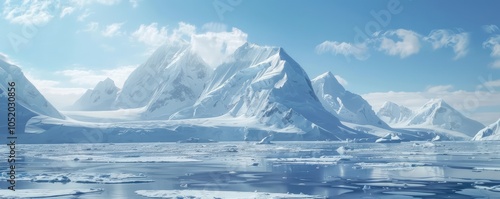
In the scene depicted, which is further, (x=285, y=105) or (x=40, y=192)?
(x=285, y=105)

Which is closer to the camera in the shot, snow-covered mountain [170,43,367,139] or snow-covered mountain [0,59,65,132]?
snow-covered mountain [0,59,65,132]

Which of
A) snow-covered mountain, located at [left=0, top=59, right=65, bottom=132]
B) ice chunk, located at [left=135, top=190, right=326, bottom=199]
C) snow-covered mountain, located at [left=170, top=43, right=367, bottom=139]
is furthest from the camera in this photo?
snow-covered mountain, located at [left=170, top=43, right=367, bottom=139]

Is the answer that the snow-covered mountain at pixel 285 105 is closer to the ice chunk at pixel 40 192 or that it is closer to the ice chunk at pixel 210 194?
the ice chunk at pixel 210 194

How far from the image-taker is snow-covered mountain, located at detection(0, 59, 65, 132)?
145 m

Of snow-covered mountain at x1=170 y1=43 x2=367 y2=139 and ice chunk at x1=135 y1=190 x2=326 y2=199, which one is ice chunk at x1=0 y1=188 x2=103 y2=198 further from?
snow-covered mountain at x1=170 y1=43 x2=367 y2=139

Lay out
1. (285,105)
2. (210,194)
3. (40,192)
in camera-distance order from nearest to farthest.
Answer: (210,194), (40,192), (285,105)

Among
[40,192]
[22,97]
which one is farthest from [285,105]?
[40,192]

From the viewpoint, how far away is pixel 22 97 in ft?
561

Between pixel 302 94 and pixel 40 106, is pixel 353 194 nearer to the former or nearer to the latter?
pixel 302 94

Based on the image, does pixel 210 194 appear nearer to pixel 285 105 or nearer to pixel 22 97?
pixel 285 105

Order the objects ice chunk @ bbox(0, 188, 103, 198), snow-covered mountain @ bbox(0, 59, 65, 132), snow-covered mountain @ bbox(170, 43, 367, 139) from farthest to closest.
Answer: snow-covered mountain @ bbox(170, 43, 367, 139) → snow-covered mountain @ bbox(0, 59, 65, 132) → ice chunk @ bbox(0, 188, 103, 198)

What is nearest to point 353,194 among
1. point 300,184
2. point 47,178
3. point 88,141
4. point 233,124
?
point 300,184

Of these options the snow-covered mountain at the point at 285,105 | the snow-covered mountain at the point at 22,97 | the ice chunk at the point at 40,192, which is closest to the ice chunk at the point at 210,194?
the ice chunk at the point at 40,192

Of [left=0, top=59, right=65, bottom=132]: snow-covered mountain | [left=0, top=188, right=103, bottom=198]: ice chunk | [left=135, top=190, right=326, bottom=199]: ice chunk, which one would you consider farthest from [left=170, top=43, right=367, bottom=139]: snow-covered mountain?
[left=0, top=188, right=103, bottom=198]: ice chunk
